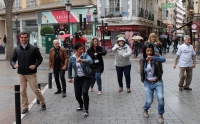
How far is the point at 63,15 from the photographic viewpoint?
3275 centimetres

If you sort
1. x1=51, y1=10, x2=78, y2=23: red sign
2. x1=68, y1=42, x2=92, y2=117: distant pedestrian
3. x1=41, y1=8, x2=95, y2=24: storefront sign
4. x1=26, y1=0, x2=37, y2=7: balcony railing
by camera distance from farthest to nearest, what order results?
x1=26, y1=0, x2=37, y2=7: balcony railing
x1=51, y1=10, x2=78, y2=23: red sign
x1=41, y1=8, x2=95, y2=24: storefront sign
x1=68, y1=42, x2=92, y2=117: distant pedestrian

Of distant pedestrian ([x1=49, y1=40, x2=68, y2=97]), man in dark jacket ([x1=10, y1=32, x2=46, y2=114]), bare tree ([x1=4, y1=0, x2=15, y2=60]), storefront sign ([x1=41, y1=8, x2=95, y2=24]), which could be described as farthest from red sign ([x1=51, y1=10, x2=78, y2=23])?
man in dark jacket ([x1=10, y1=32, x2=46, y2=114])

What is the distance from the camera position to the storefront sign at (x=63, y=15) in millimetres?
31234

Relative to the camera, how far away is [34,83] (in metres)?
6.48

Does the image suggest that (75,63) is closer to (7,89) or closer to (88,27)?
(7,89)

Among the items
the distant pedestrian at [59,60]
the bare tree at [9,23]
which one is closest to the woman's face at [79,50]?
the distant pedestrian at [59,60]

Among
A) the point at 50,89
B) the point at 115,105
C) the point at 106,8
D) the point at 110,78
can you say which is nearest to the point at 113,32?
the point at 106,8

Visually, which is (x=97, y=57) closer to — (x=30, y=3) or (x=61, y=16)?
(x=61, y=16)

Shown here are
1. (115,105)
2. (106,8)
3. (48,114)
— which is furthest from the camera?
(106,8)

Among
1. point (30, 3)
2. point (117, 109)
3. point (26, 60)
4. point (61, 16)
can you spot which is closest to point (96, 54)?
point (117, 109)

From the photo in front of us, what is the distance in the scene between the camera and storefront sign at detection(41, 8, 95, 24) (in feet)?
102

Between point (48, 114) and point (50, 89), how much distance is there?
3039 millimetres

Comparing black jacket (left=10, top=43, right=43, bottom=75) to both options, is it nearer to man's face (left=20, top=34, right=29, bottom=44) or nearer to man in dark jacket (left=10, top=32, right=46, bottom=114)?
man in dark jacket (left=10, top=32, right=46, bottom=114)

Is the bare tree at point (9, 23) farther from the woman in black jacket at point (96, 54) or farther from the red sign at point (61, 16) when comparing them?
the red sign at point (61, 16)
